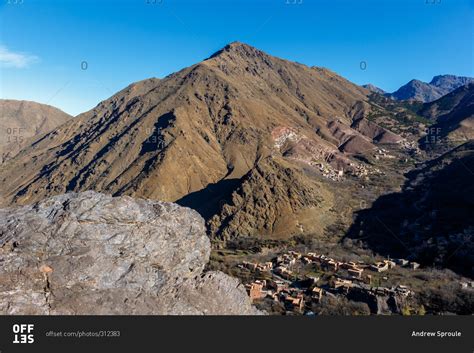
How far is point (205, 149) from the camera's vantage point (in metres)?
136

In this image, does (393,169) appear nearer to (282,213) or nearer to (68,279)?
(282,213)

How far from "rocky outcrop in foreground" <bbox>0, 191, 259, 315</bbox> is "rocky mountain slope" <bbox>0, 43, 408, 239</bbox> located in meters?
67.8

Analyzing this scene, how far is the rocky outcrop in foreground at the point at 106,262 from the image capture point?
46.2 ft

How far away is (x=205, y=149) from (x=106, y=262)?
12068 centimetres

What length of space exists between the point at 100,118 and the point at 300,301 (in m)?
165

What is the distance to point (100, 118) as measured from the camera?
190 metres

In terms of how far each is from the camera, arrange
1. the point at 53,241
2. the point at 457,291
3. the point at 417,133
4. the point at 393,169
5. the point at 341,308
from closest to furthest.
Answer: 1. the point at 53,241
2. the point at 341,308
3. the point at 457,291
4. the point at 393,169
5. the point at 417,133

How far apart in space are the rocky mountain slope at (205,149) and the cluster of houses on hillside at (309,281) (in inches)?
771

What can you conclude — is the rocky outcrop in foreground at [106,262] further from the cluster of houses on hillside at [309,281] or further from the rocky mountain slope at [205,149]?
the rocky mountain slope at [205,149]

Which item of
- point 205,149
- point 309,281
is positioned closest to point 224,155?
point 205,149

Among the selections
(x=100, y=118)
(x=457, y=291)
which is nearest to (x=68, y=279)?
(x=457, y=291)

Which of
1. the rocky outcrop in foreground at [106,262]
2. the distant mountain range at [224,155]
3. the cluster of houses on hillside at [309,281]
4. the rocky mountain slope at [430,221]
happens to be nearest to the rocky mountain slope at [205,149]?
the distant mountain range at [224,155]

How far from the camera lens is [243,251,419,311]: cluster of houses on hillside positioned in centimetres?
4625

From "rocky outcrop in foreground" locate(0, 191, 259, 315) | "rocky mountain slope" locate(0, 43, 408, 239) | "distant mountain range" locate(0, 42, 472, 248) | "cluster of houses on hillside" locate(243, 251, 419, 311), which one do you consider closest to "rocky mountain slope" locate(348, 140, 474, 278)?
"cluster of houses on hillside" locate(243, 251, 419, 311)
